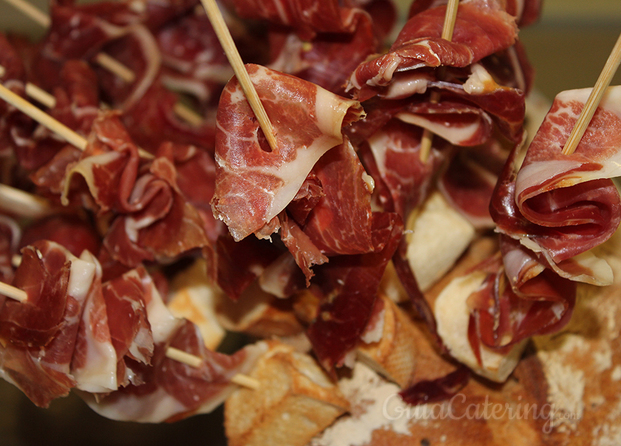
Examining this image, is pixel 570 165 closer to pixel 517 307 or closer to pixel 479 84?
pixel 479 84

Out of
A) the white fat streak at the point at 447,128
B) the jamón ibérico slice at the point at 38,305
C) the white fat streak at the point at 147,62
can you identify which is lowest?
the jamón ibérico slice at the point at 38,305

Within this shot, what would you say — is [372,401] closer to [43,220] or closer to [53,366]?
[53,366]

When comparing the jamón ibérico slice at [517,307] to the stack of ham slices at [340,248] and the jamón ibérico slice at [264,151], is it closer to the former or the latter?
the stack of ham slices at [340,248]

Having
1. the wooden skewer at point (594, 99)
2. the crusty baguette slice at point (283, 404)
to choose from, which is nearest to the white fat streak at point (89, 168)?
the crusty baguette slice at point (283, 404)

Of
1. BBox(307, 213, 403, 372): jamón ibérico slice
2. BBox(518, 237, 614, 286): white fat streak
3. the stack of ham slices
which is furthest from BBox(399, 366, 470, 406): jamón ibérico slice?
BBox(518, 237, 614, 286): white fat streak

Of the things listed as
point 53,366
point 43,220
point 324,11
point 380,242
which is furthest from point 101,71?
point 380,242

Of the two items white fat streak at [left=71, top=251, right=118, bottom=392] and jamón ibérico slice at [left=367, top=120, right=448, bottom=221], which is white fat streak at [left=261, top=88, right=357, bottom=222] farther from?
white fat streak at [left=71, top=251, right=118, bottom=392]
